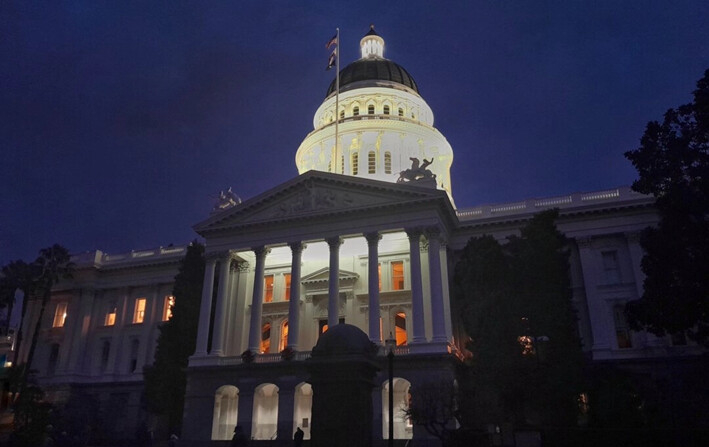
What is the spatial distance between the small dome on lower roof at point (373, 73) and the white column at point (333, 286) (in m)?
28.9

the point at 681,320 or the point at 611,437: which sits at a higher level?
the point at 681,320

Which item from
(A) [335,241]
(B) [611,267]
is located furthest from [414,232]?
(B) [611,267]

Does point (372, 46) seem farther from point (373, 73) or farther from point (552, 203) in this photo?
point (552, 203)

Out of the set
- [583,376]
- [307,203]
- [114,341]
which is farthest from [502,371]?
[114,341]

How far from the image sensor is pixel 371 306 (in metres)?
35.2

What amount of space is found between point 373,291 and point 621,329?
16.9 metres

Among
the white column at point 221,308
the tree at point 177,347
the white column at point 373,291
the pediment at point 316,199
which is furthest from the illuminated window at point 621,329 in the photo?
the tree at point 177,347

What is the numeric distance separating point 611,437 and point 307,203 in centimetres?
2413

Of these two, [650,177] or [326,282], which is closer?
[650,177]

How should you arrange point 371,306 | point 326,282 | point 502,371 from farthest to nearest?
point 326,282
point 371,306
point 502,371

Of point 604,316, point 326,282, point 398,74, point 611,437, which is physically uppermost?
point 398,74

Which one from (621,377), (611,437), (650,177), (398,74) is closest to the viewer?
(611,437)

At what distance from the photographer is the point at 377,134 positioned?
56.4 meters

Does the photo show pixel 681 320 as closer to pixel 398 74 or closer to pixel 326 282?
pixel 326 282
